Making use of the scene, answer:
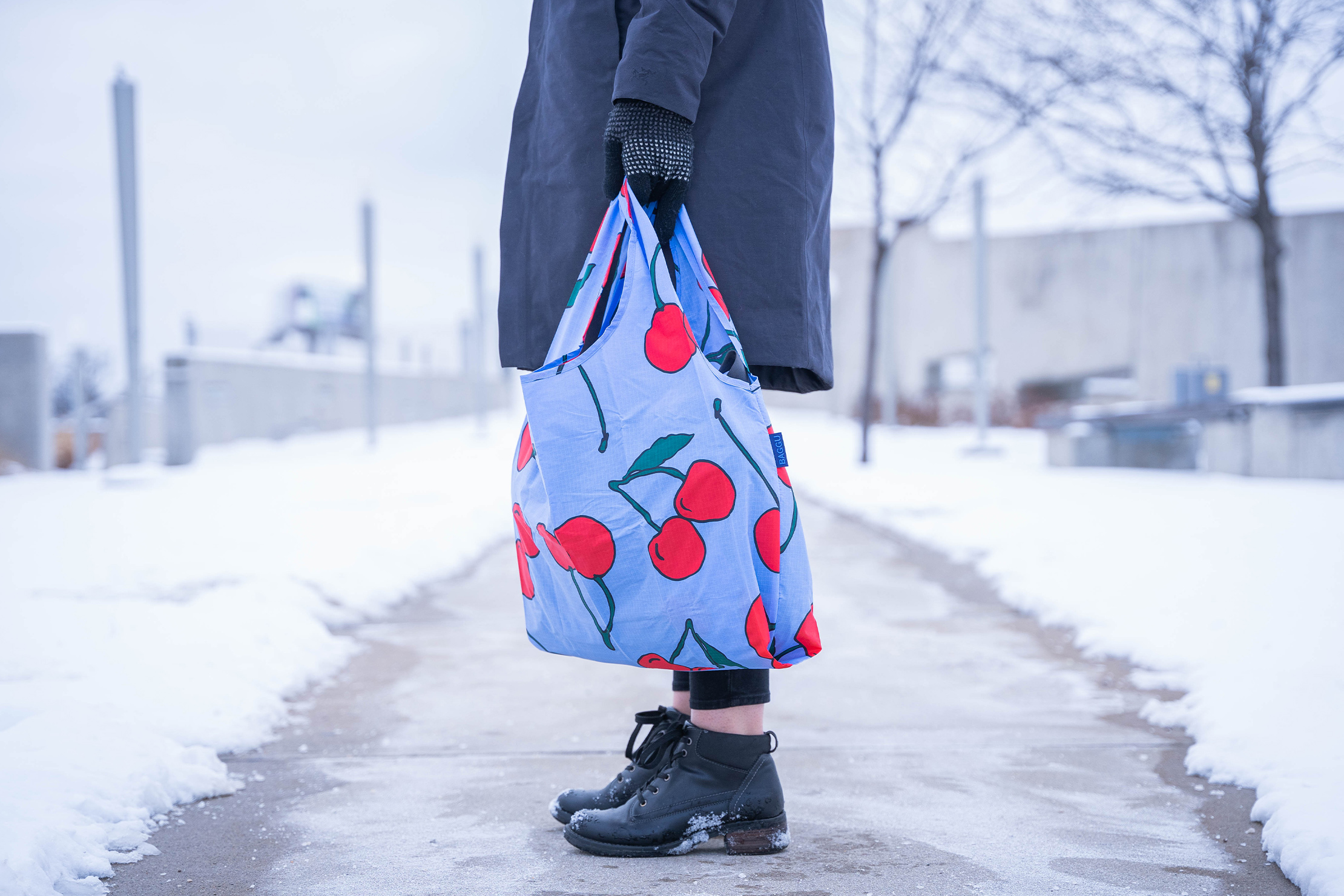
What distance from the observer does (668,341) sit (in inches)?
55.3

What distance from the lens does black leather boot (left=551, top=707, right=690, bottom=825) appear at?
1582 millimetres

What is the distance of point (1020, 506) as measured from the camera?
593 cm

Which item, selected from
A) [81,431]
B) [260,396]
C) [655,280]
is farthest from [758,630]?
[81,431]

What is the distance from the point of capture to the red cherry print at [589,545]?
139 centimetres

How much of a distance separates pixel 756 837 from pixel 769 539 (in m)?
0.49

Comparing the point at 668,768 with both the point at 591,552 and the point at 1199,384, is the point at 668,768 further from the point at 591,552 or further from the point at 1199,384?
the point at 1199,384

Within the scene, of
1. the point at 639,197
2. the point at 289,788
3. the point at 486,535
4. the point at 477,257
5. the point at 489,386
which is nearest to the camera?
the point at 639,197

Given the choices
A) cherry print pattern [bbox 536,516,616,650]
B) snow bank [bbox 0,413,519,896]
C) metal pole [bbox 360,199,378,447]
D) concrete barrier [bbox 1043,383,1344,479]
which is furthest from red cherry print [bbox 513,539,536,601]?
metal pole [bbox 360,199,378,447]

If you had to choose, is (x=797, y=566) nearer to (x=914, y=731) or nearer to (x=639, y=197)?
(x=639, y=197)

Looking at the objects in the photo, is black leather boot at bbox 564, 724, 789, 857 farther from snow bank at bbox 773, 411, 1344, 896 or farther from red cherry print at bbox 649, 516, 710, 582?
snow bank at bbox 773, 411, 1344, 896

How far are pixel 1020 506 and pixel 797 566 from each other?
16.0 feet

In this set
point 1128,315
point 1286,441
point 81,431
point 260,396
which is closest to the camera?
point 1286,441

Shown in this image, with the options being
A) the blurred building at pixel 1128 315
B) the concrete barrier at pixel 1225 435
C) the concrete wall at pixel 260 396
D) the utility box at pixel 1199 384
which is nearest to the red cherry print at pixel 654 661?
the concrete barrier at pixel 1225 435

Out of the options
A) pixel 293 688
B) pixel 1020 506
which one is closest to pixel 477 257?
pixel 1020 506
